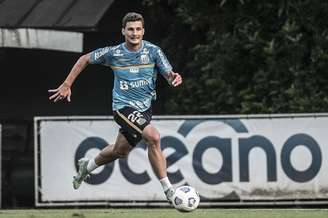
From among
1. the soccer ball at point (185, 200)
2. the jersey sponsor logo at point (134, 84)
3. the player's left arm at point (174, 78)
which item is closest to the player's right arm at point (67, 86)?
the jersey sponsor logo at point (134, 84)

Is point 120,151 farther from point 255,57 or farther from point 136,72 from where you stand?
point 255,57

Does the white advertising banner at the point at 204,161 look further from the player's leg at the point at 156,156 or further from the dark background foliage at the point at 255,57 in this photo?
the player's leg at the point at 156,156

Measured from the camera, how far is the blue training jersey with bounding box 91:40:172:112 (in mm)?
10156

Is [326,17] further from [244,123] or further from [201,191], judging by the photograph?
[201,191]

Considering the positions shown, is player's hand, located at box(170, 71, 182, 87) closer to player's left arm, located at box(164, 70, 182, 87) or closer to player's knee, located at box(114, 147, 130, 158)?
player's left arm, located at box(164, 70, 182, 87)

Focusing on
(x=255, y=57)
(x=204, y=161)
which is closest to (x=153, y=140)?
(x=204, y=161)

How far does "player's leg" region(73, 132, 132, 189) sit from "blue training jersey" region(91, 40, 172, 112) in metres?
0.39

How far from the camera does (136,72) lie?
33.4ft

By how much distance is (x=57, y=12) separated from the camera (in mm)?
16781

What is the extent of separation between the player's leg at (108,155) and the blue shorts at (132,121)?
10 cm

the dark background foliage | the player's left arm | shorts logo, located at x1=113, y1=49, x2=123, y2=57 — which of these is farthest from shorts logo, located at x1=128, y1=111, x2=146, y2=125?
the dark background foliage

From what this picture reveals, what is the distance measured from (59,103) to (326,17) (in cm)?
521

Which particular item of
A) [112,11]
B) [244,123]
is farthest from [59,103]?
[244,123]

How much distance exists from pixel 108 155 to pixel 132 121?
27.6 inches
